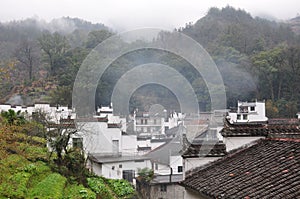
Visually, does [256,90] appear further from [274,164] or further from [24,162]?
[274,164]

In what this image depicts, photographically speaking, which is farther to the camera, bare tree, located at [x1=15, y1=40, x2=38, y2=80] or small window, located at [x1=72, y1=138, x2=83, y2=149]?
bare tree, located at [x1=15, y1=40, x2=38, y2=80]

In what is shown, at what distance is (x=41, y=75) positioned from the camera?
54.0 metres

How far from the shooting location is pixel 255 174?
527 cm

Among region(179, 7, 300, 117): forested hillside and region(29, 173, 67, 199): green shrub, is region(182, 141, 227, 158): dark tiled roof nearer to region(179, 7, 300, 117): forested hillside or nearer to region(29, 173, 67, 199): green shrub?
region(29, 173, 67, 199): green shrub

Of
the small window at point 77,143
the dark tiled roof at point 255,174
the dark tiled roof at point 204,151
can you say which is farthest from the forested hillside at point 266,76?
the dark tiled roof at point 255,174

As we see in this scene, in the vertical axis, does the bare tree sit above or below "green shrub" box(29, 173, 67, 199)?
above

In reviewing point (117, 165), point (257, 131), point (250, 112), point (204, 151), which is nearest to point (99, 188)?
point (117, 165)

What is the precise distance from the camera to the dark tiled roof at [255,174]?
177 inches

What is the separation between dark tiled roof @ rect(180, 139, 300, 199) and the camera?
4492 millimetres

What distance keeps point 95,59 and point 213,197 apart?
56.1 ft

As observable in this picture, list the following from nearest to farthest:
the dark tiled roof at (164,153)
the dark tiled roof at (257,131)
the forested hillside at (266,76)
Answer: the dark tiled roof at (257,131) → the dark tiled roof at (164,153) → the forested hillside at (266,76)

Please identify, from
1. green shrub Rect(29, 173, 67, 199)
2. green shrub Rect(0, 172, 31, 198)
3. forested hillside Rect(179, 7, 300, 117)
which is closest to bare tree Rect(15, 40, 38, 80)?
forested hillside Rect(179, 7, 300, 117)

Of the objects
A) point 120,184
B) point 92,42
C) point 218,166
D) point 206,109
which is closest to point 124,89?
point 120,184

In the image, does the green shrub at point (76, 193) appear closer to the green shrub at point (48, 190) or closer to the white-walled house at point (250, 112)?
the green shrub at point (48, 190)
